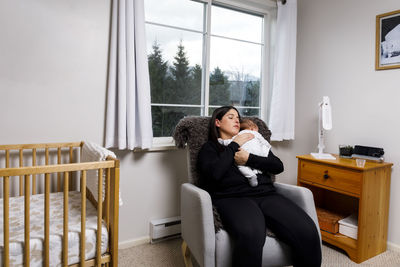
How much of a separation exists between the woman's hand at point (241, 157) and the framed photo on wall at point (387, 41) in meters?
1.47

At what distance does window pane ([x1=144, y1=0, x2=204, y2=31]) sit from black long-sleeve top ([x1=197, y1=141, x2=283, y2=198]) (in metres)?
1.25

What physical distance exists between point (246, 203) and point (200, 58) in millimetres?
1521

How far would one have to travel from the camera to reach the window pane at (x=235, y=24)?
270 centimetres

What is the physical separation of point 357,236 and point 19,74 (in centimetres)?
257

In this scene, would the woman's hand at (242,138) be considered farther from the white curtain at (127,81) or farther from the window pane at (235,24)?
the window pane at (235,24)

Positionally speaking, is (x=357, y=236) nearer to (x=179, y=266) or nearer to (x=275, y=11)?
(x=179, y=266)

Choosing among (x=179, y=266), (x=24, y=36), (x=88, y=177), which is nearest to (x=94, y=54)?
(x=24, y=36)

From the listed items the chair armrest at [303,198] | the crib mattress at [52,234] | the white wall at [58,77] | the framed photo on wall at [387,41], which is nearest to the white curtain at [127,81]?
the white wall at [58,77]

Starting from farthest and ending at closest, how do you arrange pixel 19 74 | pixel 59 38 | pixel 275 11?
pixel 275 11
pixel 59 38
pixel 19 74

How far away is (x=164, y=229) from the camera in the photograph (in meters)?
2.29

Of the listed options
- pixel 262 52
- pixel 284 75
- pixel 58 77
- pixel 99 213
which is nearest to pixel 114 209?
pixel 99 213

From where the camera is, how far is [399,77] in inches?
85.9

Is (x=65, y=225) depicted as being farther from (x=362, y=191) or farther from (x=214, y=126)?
(x=362, y=191)

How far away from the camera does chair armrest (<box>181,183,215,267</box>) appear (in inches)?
56.9
